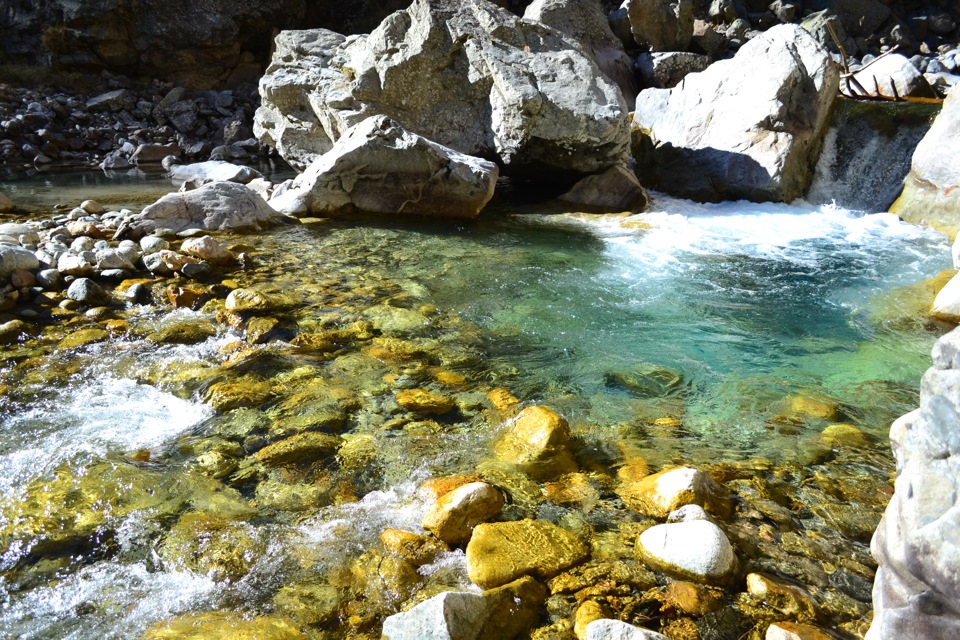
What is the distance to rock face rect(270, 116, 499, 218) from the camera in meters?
7.87

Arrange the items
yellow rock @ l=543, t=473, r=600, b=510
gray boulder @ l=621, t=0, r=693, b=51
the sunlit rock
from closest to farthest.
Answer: the sunlit rock
yellow rock @ l=543, t=473, r=600, b=510
gray boulder @ l=621, t=0, r=693, b=51

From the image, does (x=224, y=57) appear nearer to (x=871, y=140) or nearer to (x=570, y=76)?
(x=570, y=76)

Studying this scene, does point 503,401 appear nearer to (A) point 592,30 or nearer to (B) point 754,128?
(B) point 754,128

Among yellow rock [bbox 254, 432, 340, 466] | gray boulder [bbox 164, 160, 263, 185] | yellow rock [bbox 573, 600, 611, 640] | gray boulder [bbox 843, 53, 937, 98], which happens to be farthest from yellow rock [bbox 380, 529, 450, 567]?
gray boulder [bbox 843, 53, 937, 98]

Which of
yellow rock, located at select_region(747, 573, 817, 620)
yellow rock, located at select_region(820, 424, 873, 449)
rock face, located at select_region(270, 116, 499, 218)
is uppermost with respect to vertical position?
rock face, located at select_region(270, 116, 499, 218)

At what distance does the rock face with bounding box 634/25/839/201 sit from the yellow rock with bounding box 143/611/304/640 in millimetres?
8452

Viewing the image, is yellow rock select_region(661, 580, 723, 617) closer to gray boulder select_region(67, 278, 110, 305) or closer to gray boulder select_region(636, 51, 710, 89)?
gray boulder select_region(67, 278, 110, 305)

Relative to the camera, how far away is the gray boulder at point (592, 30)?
11.8m

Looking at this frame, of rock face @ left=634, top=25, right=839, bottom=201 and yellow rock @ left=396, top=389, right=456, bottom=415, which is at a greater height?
rock face @ left=634, top=25, right=839, bottom=201

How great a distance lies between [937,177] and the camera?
7.94 metres

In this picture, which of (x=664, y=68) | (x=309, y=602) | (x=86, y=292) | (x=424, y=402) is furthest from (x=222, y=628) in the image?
(x=664, y=68)

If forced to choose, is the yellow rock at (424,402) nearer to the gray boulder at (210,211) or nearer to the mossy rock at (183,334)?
the mossy rock at (183,334)

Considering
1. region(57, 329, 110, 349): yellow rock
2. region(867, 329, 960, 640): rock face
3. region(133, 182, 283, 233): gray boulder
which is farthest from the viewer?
region(133, 182, 283, 233): gray boulder

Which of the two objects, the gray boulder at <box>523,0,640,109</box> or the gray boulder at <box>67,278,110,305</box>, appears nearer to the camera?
the gray boulder at <box>67,278,110,305</box>
